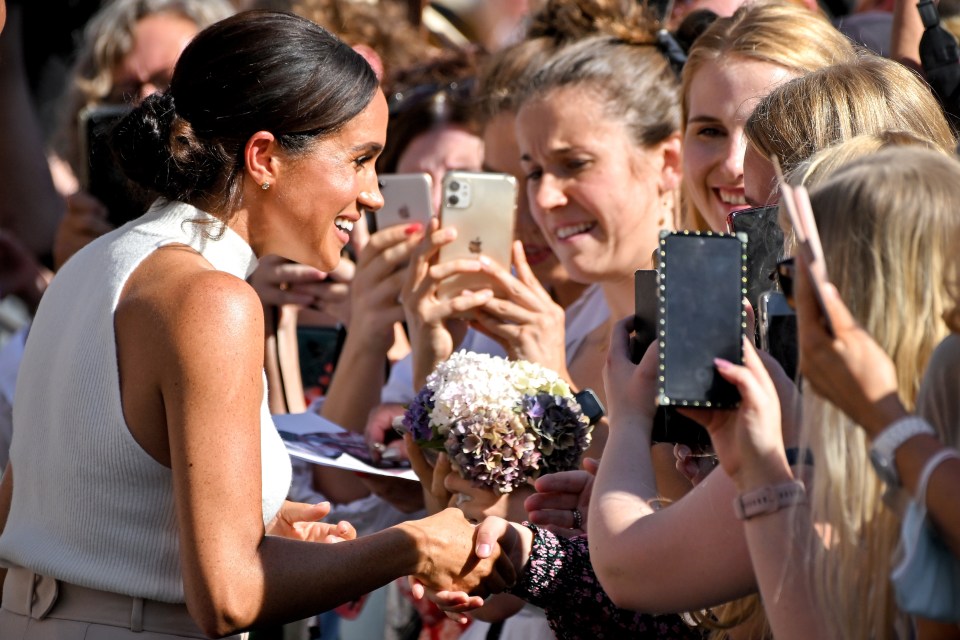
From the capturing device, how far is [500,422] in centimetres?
287

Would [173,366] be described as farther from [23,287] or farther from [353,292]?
[23,287]

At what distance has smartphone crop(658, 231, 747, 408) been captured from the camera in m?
Answer: 1.96

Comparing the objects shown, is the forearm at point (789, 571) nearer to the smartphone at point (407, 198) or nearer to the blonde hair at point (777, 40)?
the blonde hair at point (777, 40)

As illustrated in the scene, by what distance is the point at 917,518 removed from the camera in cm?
172

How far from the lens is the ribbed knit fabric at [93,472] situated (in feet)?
8.16

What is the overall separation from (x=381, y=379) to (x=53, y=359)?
1545mm

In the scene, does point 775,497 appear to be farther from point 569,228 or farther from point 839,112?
point 569,228

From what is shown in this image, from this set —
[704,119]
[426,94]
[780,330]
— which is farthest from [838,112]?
[426,94]

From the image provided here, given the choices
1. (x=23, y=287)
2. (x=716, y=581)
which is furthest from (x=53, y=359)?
(x=23, y=287)

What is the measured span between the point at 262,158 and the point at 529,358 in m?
1.07

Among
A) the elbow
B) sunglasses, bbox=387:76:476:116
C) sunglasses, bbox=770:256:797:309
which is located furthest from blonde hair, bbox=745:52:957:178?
sunglasses, bbox=387:76:476:116

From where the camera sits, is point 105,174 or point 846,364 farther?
point 105,174

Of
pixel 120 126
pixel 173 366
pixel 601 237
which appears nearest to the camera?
pixel 173 366

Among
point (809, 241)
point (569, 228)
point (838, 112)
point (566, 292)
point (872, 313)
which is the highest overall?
point (809, 241)
